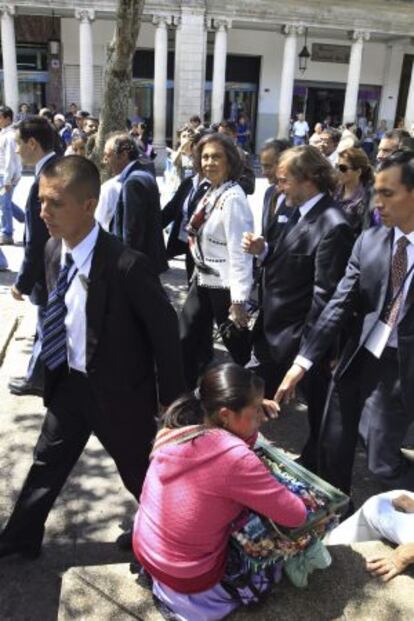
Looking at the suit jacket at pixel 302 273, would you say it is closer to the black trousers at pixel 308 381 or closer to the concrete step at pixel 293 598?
the black trousers at pixel 308 381

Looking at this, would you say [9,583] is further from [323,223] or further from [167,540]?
[323,223]

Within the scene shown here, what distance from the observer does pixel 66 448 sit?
9.64ft

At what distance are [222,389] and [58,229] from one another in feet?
3.31

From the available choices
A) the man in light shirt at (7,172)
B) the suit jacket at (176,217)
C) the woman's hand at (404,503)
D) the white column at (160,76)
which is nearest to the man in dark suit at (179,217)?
the suit jacket at (176,217)

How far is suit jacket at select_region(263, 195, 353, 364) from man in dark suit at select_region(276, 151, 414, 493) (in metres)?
0.22

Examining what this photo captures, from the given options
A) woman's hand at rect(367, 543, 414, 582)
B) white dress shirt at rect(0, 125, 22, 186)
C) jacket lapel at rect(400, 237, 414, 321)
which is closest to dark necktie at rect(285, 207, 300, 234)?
jacket lapel at rect(400, 237, 414, 321)

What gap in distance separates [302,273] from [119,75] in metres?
4.12

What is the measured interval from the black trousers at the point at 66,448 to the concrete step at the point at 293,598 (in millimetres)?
555

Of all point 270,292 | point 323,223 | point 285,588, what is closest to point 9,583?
point 285,588

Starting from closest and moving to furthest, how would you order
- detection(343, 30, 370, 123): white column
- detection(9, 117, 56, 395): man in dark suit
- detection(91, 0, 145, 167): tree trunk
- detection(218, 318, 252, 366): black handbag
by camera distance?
detection(9, 117, 56, 395): man in dark suit
detection(218, 318, 252, 366): black handbag
detection(91, 0, 145, 167): tree trunk
detection(343, 30, 370, 123): white column

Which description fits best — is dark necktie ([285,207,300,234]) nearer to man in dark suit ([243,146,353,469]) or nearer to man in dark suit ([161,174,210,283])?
man in dark suit ([243,146,353,469])

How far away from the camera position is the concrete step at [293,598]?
→ 2.27m

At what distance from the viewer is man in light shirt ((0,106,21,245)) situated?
30.5 ft

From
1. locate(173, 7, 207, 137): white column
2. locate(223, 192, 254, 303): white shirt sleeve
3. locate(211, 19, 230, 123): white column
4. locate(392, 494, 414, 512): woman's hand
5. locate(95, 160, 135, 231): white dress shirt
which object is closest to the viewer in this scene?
locate(392, 494, 414, 512): woman's hand
